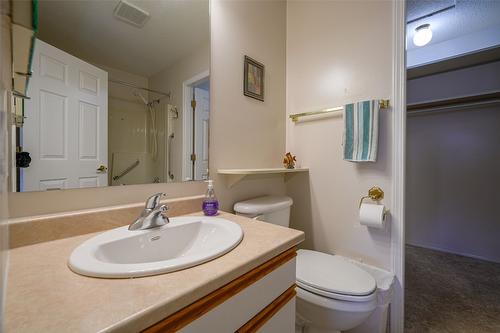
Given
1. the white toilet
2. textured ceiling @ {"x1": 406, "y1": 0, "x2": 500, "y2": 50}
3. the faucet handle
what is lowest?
the white toilet

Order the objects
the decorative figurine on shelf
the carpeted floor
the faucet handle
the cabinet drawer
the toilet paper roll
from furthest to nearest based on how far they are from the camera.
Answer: the decorative figurine on shelf → the carpeted floor → the toilet paper roll → the faucet handle → the cabinet drawer

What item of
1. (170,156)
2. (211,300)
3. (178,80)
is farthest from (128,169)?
(211,300)

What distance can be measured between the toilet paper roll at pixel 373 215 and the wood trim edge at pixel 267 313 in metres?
0.70

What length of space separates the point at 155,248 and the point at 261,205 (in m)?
0.62

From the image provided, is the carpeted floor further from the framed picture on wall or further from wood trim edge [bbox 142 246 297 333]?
the framed picture on wall

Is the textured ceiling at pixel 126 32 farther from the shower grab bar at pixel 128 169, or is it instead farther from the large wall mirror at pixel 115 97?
the shower grab bar at pixel 128 169

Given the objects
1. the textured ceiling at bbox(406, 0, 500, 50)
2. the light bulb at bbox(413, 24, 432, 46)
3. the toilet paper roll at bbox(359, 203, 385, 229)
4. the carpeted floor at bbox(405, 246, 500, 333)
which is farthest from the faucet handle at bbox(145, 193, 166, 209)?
the light bulb at bbox(413, 24, 432, 46)

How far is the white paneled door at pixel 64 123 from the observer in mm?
651

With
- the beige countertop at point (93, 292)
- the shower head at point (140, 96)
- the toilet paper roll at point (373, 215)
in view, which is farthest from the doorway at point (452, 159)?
the shower head at point (140, 96)

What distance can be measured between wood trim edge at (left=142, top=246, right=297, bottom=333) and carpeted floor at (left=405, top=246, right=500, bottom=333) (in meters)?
1.34

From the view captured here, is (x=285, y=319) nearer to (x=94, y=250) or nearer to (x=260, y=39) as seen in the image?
(x=94, y=250)

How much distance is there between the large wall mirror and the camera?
0.66 meters

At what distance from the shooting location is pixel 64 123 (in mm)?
697

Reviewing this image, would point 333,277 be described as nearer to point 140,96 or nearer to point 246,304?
point 246,304
